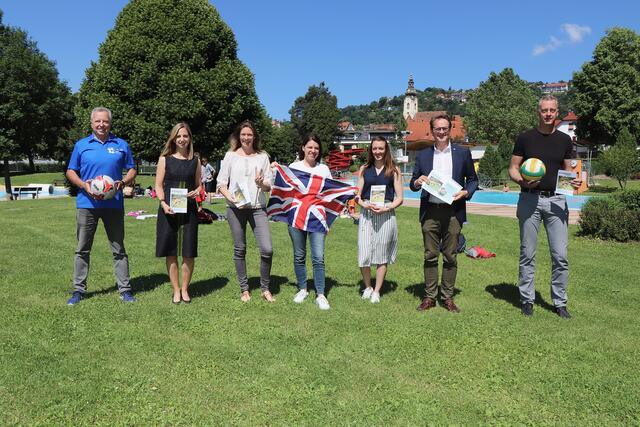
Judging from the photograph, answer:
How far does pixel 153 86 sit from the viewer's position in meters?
22.5

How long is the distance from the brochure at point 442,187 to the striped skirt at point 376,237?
72 cm

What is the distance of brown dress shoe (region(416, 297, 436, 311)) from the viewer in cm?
537

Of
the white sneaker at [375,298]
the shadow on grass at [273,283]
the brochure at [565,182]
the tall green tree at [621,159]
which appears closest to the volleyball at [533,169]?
the brochure at [565,182]

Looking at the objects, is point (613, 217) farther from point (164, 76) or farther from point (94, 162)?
point (164, 76)

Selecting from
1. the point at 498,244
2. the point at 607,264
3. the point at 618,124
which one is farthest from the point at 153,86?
the point at 618,124

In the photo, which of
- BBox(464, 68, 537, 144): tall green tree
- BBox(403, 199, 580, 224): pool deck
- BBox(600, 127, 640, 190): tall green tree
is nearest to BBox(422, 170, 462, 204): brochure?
BBox(403, 199, 580, 224): pool deck

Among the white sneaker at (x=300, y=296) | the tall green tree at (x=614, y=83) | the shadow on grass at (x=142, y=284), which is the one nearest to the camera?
the white sneaker at (x=300, y=296)

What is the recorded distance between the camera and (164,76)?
72.4 feet

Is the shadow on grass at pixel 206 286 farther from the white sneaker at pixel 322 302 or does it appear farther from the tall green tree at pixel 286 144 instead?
the tall green tree at pixel 286 144

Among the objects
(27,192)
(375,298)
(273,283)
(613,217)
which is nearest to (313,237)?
(375,298)

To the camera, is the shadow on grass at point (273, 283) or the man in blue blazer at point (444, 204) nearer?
the man in blue blazer at point (444, 204)

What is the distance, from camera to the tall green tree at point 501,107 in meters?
55.9

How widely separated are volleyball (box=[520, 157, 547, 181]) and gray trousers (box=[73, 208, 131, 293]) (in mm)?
4499

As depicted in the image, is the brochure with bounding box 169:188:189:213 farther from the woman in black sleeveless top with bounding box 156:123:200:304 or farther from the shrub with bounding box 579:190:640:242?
the shrub with bounding box 579:190:640:242
